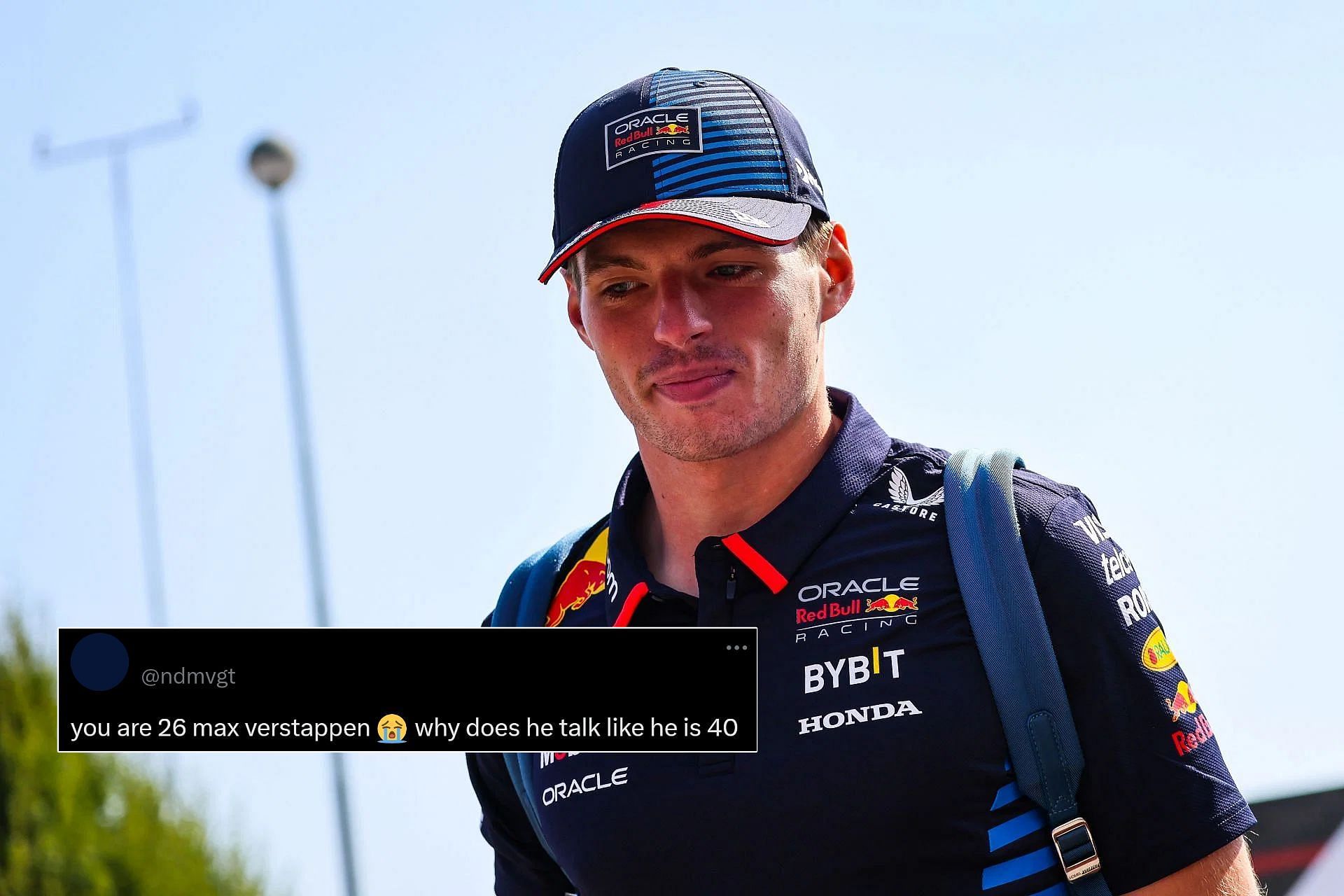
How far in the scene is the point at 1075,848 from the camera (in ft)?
7.22

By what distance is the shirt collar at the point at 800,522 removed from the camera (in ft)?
8.27

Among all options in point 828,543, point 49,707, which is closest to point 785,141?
point 828,543

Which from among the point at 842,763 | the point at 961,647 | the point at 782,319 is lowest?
the point at 842,763

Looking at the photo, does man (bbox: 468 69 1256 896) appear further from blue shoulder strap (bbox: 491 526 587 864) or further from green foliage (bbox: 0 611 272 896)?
green foliage (bbox: 0 611 272 896)

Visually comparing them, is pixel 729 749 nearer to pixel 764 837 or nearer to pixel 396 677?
pixel 764 837

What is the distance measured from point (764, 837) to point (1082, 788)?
0.49 meters

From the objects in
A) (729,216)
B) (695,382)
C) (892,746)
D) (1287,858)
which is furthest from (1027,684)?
(1287,858)

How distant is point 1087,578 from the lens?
2.27 m

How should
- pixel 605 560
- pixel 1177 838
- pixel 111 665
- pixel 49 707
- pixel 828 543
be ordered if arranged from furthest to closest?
pixel 49 707 < pixel 605 560 < pixel 828 543 < pixel 111 665 < pixel 1177 838

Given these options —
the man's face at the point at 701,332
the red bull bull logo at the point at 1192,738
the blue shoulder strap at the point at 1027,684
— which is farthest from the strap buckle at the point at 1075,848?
the man's face at the point at 701,332

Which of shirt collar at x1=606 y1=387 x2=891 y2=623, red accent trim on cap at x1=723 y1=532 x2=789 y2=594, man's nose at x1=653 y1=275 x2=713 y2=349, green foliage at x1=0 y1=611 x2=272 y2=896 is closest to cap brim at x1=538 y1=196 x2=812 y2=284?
man's nose at x1=653 y1=275 x2=713 y2=349

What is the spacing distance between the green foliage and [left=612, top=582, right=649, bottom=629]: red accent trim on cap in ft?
40.2
